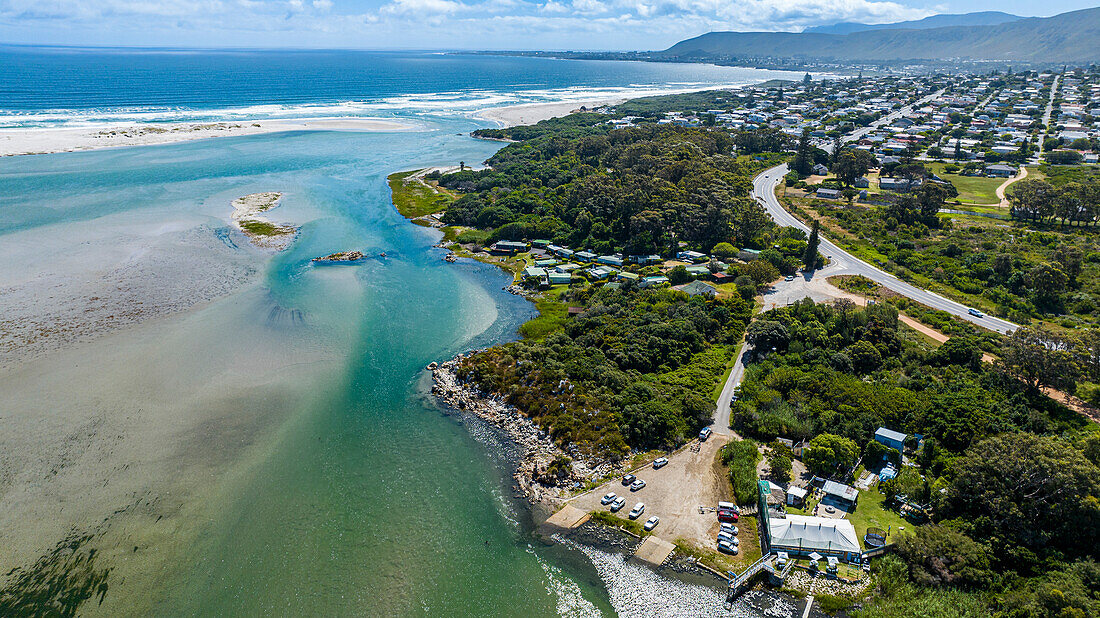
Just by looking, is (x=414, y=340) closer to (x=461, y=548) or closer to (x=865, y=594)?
(x=461, y=548)

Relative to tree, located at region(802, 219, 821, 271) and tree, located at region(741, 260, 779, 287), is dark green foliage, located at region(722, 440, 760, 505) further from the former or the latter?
tree, located at region(802, 219, 821, 271)

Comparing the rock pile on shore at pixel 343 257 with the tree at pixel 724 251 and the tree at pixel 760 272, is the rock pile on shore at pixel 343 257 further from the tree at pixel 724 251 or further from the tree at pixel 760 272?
the tree at pixel 760 272

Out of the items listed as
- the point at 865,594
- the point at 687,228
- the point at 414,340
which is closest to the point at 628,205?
the point at 687,228

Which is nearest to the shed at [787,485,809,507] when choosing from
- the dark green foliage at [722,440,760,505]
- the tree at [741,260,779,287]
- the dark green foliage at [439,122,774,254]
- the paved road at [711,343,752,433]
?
the dark green foliage at [722,440,760,505]

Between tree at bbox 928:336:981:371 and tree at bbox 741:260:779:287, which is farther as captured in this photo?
tree at bbox 741:260:779:287

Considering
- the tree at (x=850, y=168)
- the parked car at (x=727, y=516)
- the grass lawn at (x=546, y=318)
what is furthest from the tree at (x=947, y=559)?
the tree at (x=850, y=168)

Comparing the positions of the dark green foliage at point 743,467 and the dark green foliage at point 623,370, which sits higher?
the dark green foliage at point 623,370
